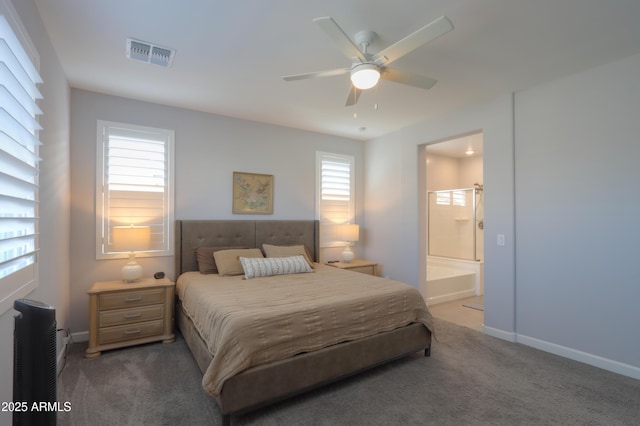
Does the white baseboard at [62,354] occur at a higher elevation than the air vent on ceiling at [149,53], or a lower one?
lower

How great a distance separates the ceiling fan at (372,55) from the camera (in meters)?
1.78

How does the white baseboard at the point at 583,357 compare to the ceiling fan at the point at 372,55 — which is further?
the white baseboard at the point at 583,357

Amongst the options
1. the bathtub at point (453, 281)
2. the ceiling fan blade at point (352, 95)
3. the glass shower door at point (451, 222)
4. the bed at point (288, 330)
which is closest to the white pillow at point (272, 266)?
the bed at point (288, 330)

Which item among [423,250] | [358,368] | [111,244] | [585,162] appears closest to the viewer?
[358,368]

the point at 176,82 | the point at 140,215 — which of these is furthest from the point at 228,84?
the point at 140,215

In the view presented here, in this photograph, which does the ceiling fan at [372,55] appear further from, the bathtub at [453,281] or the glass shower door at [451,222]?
the glass shower door at [451,222]

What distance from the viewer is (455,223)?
629cm

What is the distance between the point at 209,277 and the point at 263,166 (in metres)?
1.78

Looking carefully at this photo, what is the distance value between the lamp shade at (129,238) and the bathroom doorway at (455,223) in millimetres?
3897

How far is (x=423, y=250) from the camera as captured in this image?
4449mm

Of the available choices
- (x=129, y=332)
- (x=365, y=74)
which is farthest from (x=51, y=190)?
(x=365, y=74)

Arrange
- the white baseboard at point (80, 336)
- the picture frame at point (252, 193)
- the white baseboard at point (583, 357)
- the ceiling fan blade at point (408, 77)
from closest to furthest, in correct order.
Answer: the ceiling fan blade at point (408, 77), the white baseboard at point (583, 357), the white baseboard at point (80, 336), the picture frame at point (252, 193)

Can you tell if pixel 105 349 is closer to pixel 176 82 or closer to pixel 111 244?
pixel 111 244

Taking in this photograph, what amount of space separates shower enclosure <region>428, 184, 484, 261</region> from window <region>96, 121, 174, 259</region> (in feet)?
16.1
